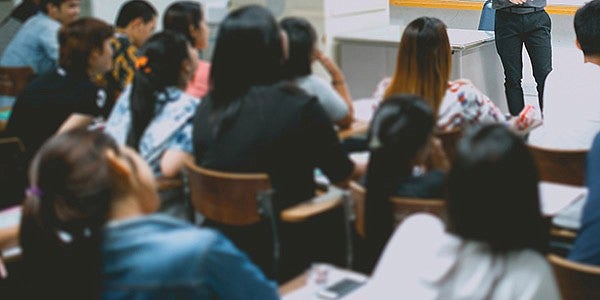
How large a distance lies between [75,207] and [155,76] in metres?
1.48

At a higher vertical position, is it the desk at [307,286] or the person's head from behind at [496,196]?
the person's head from behind at [496,196]

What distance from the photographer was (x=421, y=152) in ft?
7.89

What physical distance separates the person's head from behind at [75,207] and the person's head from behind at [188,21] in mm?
1842

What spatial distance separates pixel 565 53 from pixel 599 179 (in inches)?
203

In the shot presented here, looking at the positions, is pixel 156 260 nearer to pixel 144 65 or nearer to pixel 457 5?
Result: pixel 144 65

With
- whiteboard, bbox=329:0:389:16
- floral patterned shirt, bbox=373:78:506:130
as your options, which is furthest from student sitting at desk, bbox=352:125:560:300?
whiteboard, bbox=329:0:389:16

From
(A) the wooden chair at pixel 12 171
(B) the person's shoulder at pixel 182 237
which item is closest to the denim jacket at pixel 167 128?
(A) the wooden chair at pixel 12 171

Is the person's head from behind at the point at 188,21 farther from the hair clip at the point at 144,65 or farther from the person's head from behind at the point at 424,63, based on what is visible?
the person's head from behind at the point at 424,63

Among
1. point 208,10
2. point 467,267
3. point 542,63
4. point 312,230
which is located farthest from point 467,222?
point 542,63

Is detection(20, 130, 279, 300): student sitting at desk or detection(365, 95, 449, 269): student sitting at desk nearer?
detection(20, 130, 279, 300): student sitting at desk

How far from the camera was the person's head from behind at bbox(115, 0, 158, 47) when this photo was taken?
3.53 metres

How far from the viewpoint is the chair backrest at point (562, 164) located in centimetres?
277

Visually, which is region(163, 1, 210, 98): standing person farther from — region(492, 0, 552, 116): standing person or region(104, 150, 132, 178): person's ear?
region(492, 0, 552, 116): standing person

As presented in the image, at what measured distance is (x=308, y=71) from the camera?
123 inches
